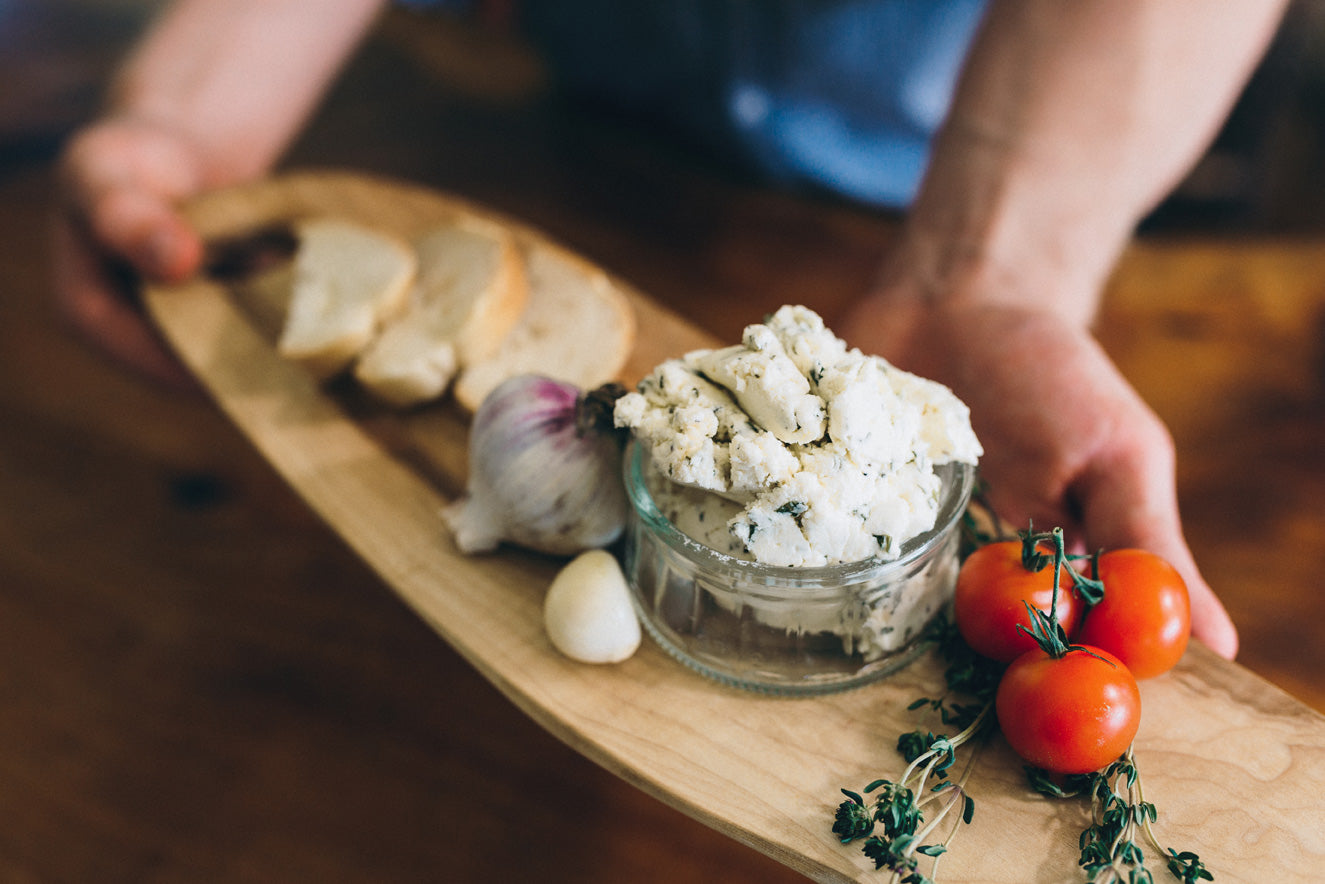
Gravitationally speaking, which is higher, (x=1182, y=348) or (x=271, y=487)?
(x=1182, y=348)

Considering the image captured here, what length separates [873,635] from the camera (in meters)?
1.07

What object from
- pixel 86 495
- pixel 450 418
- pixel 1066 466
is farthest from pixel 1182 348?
pixel 86 495

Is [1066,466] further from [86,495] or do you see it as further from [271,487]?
[86,495]

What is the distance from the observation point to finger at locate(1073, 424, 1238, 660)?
1167 millimetres

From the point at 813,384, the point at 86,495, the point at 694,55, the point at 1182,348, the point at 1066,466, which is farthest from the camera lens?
the point at 694,55

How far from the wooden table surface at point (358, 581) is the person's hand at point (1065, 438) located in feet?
1.73

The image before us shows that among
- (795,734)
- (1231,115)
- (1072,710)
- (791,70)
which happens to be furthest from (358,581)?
(1231,115)

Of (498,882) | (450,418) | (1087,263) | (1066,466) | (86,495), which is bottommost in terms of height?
(86,495)

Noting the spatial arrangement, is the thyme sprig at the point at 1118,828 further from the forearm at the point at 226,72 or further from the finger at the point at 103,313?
the forearm at the point at 226,72

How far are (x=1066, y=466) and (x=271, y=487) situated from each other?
1486mm

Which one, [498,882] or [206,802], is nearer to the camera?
[498,882]

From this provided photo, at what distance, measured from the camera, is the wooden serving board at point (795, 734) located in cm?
95

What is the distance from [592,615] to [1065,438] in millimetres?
670

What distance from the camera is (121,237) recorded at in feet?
5.83
